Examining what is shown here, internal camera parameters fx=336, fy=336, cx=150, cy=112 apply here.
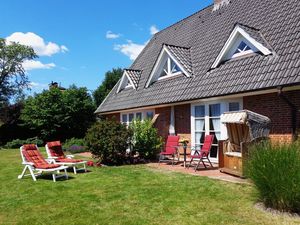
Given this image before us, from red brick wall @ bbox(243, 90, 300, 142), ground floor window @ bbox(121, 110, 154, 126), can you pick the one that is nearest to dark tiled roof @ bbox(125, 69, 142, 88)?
ground floor window @ bbox(121, 110, 154, 126)

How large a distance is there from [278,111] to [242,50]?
348 centimetres

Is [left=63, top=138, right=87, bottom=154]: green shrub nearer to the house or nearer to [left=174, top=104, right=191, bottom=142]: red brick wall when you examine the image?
the house

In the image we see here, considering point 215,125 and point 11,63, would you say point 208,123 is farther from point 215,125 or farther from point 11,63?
point 11,63

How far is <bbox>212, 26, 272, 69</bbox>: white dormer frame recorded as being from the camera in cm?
1227

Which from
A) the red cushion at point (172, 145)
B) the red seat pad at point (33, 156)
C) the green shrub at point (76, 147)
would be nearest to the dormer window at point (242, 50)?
the red cushion at point (172, 145)

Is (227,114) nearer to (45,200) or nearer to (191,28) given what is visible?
(45,200)

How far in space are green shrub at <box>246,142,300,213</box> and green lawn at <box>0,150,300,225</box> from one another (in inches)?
14.6

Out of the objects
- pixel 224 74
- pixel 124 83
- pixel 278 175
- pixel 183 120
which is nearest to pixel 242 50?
pixel 224 74

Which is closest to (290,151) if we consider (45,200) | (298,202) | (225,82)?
(298,202)

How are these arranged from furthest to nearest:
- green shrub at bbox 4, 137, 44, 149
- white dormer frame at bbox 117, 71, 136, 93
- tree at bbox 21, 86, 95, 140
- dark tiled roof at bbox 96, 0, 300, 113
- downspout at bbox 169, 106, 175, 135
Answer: green shrub at bbox 4, 137, 44, 149
tree at bbox 21, 86, 95, 140
white dormer frame at bbox 117, 71, 136, 93
downspout at bbox 169, 106, 175, 135
dark tiled roof at bbox 96, 0, 300, 113

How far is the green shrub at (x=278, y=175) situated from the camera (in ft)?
20.5

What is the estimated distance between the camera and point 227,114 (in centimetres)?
1143

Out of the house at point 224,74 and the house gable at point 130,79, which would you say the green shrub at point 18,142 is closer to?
the house gable at point 130,79

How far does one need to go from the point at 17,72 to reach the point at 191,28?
3282 centimetres
